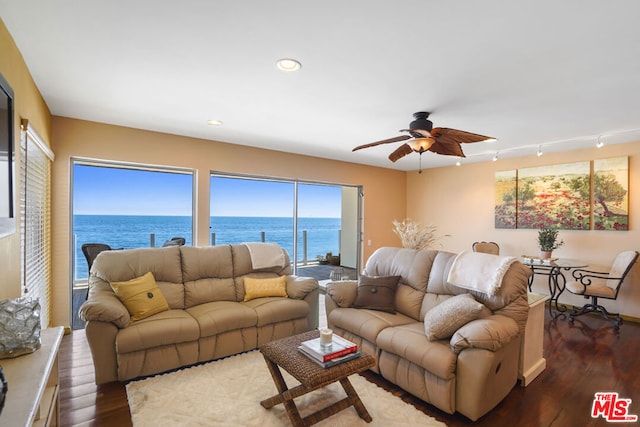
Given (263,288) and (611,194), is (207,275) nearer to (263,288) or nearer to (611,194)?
(263,288)

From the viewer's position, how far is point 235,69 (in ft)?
8.13

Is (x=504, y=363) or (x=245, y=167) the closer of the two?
(x=504, y=363)

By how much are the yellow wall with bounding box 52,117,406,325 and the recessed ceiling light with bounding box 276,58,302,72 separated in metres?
2.58

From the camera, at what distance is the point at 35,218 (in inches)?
119

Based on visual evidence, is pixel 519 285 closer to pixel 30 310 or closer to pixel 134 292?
pixel 30 310

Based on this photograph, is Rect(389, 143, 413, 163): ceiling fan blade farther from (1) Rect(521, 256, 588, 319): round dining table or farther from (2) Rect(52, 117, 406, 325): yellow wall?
(1) Rect(521, 256, 588, 319): round dining table

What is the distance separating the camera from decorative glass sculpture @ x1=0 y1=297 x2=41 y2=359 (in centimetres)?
149

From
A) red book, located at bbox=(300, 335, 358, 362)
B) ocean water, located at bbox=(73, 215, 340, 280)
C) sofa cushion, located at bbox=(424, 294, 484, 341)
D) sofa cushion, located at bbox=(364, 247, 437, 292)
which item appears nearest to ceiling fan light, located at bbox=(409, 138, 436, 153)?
sofa cushion, located at bbox=(364, 247, 437, 292)

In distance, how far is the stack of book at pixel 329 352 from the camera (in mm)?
2064

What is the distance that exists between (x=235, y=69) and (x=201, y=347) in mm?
2459

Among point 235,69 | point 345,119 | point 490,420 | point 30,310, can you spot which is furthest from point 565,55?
point 30,310

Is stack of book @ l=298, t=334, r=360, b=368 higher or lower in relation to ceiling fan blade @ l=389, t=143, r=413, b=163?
lower

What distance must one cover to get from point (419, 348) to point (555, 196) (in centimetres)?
426

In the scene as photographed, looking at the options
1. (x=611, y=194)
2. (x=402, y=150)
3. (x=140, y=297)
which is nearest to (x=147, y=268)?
(x=140, y=297)
